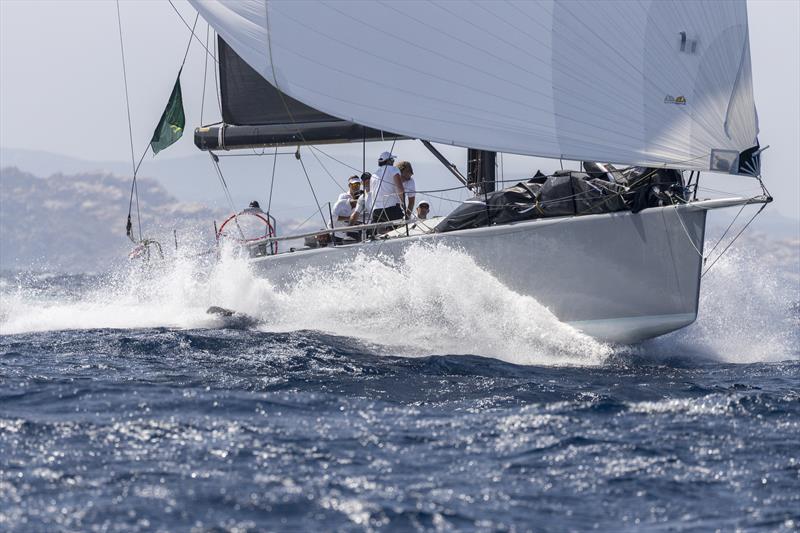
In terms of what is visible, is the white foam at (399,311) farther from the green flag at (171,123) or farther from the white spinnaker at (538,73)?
the green flag at (171,123)

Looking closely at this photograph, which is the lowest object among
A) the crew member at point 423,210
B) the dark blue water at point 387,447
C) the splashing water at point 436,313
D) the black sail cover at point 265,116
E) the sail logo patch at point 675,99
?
the dark blue water at point 387,447

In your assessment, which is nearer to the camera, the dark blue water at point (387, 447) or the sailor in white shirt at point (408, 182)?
the dark blue water at point (387, 447)

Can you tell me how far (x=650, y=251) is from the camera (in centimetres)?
870

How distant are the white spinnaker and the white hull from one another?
0.83 metres

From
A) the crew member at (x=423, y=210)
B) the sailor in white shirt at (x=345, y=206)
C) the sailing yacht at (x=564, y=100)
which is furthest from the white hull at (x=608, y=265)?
the sailor in white shirt at (x=345, y=206)

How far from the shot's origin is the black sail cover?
38.0ft

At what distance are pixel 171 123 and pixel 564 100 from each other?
5695 millimetres

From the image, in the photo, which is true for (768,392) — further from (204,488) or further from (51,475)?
(51,475)

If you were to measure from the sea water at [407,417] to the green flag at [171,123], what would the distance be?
2607 mm

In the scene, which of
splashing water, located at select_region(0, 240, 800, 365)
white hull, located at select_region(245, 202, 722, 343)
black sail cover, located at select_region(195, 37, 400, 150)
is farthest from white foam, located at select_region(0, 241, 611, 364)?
black sail cover, located at select_region(195, 37, 400, 150)

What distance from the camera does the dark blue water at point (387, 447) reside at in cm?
427

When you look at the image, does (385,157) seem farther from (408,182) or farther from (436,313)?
(436,313)

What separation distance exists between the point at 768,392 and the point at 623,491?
2725 millimetres

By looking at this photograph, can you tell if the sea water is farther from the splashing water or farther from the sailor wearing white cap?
the sailor wearing white cap
